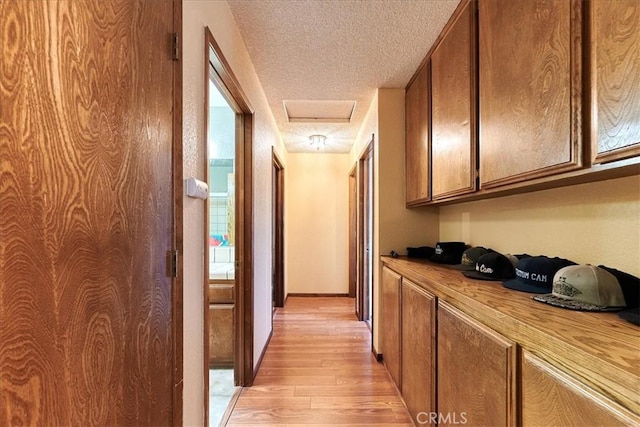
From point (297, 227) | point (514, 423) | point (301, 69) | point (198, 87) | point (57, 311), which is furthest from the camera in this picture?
point (297, 227)

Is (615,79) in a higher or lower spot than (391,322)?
higher

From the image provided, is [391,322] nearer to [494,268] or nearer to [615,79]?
[494,268]

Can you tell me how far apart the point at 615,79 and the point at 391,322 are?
1.93 m

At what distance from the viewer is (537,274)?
1156 millimetres

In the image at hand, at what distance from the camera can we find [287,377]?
2.37 metres

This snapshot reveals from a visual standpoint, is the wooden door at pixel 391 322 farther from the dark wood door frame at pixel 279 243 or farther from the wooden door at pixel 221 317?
the dark wood door frame at pixel 279 243

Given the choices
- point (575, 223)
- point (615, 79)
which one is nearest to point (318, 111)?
point (575, 223)

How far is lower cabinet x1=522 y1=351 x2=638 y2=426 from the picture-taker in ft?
1.95

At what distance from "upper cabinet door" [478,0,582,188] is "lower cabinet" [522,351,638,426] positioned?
2.02ft

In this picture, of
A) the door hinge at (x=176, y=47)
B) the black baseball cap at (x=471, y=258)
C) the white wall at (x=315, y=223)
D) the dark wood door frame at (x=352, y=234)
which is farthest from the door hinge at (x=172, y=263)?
the white wall at (x=315, y=223)

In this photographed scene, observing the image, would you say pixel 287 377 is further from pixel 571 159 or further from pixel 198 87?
pixel 571 159

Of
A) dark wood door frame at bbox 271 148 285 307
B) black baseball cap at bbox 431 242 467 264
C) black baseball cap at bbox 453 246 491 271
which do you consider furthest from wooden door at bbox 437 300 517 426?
dark wood door frame at bbox 271 148 285 307

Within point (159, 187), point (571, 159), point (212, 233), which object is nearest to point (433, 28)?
point (571, 159)

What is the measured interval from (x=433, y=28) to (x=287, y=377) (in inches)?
105
